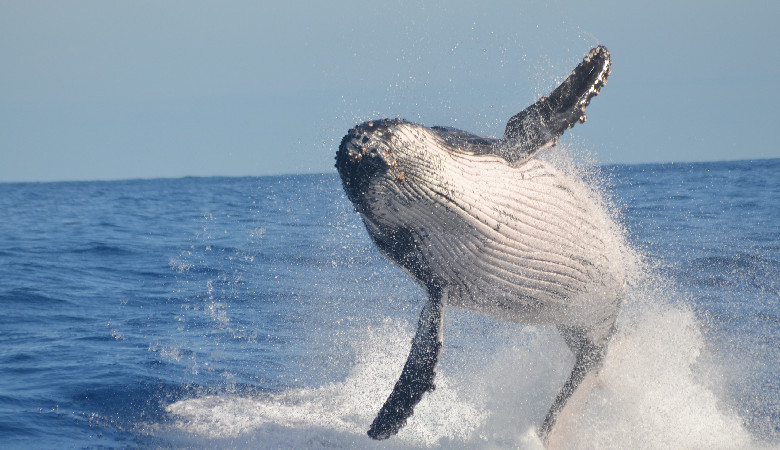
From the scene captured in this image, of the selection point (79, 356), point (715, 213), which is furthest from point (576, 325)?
point (715, 213)

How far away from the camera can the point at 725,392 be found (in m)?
10.5

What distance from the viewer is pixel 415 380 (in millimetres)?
7926

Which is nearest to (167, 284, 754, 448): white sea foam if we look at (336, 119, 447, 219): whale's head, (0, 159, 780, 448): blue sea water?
(0, 159, 780, 448): blue sea water

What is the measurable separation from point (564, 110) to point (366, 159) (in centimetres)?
254

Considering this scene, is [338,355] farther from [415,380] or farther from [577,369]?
[415,380]

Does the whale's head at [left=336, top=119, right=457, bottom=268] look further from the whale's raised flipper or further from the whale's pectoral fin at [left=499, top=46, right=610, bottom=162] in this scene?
the whale's raised flipper

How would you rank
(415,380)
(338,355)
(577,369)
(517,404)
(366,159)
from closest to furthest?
(366,159) → (415,380) → (577,369) → (517,404) → (338,355)

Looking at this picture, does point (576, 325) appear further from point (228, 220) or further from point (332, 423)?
point (228, 220)

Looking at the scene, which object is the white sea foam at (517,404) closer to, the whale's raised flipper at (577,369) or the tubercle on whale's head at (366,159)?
the whale's raised flipper at (577,369)

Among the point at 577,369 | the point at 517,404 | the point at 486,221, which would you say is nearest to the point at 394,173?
the point at 486,221

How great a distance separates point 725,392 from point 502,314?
13.5 feet

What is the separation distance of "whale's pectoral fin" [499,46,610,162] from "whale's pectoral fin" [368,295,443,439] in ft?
6.23

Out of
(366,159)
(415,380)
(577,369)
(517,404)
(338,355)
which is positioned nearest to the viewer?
(366,159)

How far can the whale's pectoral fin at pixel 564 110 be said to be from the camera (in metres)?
8.05
